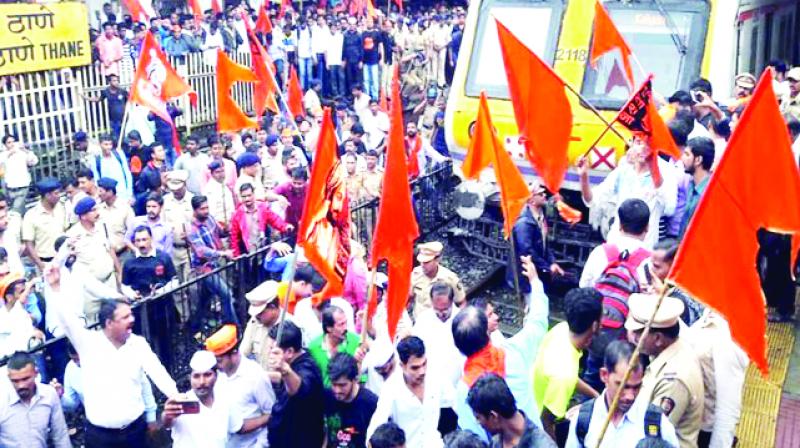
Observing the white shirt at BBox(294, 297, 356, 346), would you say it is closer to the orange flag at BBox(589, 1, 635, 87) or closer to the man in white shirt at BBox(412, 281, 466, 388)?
the man in white shirt at BBox(412, 281, 466, 388)

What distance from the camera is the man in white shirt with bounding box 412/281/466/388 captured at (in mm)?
4957

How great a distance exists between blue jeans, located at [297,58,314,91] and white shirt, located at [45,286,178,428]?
1370 centimetres

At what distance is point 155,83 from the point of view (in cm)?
998

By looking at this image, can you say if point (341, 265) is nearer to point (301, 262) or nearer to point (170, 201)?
point (301, 262)

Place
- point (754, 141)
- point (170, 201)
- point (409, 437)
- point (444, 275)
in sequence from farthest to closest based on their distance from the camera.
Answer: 1. point (170, 201)
2. point (444, 275)
3. point (409, 437)
4. point (754, 141)

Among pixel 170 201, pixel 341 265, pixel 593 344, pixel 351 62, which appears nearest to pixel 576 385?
pixel 593 344

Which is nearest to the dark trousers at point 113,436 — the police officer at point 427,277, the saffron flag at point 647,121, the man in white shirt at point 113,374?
the man in white shirt at point 113,374

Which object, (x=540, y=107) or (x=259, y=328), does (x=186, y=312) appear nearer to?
(x=259, y=328)

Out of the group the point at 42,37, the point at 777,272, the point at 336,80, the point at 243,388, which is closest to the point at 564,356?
the point at 243,388

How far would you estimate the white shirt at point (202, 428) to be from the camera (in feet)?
15.1

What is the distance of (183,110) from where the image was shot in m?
15.1

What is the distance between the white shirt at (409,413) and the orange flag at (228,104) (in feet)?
16.6

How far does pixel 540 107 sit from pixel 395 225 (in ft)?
5.96

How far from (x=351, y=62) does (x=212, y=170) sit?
10.5m
